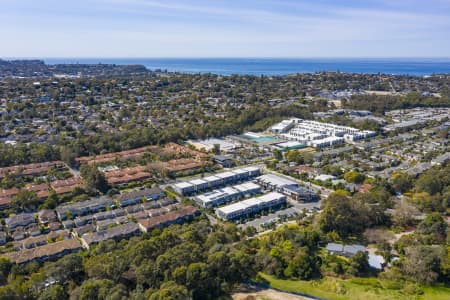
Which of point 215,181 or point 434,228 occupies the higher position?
point 434,228

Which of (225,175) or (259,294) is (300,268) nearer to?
(259,294)

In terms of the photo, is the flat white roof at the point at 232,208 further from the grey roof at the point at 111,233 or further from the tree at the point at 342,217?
the grey roof at the point at 111,233

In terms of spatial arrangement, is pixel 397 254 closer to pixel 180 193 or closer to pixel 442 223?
pixel 442 223

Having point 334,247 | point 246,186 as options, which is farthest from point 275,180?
point 334,247

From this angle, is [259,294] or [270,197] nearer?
[259,294]

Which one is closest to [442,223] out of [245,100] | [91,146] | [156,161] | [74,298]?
[74,298]

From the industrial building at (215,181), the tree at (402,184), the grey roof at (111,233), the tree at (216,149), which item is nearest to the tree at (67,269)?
the grey roof at (111,233)
